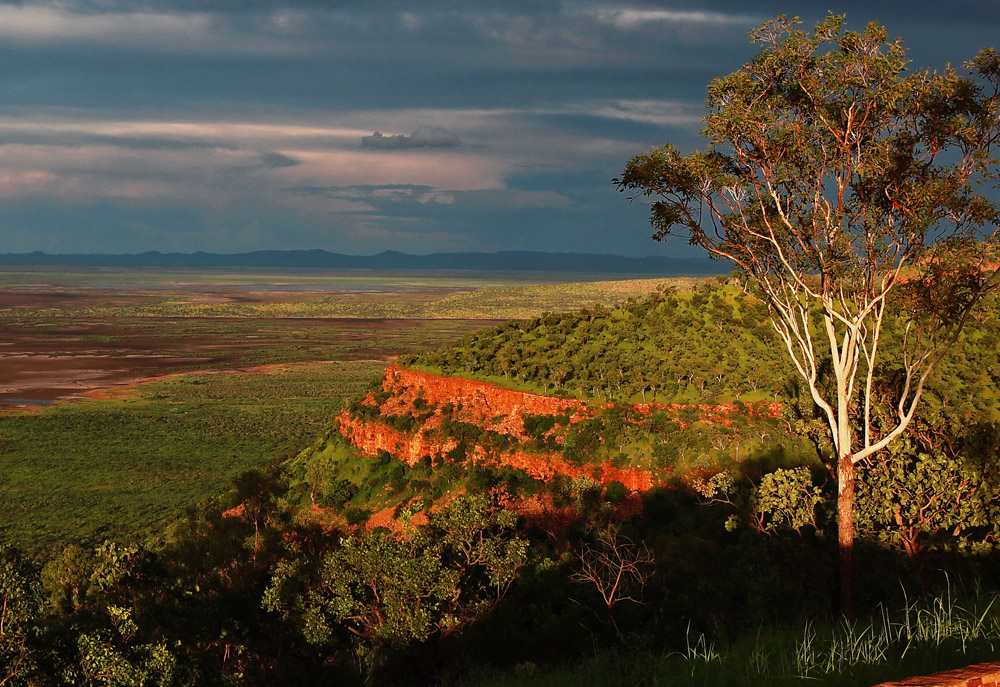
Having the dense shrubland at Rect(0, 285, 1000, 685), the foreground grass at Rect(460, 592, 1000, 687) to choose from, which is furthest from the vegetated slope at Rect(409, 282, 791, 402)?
the foreground grass at Rect(460, 592, 1000, 687)

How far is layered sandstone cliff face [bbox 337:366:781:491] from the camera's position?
35.3 metres

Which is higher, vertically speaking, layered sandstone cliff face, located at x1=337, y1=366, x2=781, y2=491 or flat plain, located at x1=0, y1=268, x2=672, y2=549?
layered sandstone cliff face, located at x1=337, y1=366, x2=781, y2=491

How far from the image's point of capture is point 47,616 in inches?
1035

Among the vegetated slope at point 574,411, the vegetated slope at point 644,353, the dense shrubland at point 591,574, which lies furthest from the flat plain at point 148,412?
the dense shrubland at point 591,574

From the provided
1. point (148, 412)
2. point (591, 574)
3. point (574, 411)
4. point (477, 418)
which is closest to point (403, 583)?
point (591, 574)

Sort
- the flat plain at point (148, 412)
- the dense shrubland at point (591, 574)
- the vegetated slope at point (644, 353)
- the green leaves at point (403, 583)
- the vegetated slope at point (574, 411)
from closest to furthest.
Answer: the dense shrubland at point (591, 574)
the green leaves at point (403, 583)
the vegetated slope at point (574, 411)
the vegetated slope at point (644, 353)
the flat plain at point (148, 412)

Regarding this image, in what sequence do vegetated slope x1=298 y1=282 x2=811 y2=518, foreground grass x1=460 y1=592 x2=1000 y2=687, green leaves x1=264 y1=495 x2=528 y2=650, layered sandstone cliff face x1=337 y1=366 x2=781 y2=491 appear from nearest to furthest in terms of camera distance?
Answer: foreground grass x1=460 y1=592 x2=1000 y2=687
green leaves x1=264 y1=495 x2=528 y2=650
vegetated slope x1=298 y1=282 x2=811 y2=518
layered sandstone cliff face x1=337 y1=366 x2=781 y2=491

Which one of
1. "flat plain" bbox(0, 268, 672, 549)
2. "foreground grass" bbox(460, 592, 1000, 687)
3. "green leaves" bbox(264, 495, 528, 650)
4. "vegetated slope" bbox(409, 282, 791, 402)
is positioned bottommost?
"flat plain" bbox(0, 268, 672, 549)

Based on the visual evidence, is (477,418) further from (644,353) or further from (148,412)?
(148,412)

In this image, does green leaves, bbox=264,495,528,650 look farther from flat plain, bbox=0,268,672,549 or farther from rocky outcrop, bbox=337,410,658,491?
flat plain, bbox=0,268,672,549

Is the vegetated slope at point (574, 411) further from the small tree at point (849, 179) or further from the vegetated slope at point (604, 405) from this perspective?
the small tree at point (849, 179)

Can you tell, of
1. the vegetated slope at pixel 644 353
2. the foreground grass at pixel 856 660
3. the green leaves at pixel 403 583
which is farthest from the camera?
the vegetated slope at pixel 644 353

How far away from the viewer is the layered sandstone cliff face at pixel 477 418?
3534cm

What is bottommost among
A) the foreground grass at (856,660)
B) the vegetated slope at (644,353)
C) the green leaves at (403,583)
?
the green leaves at (403,583)
